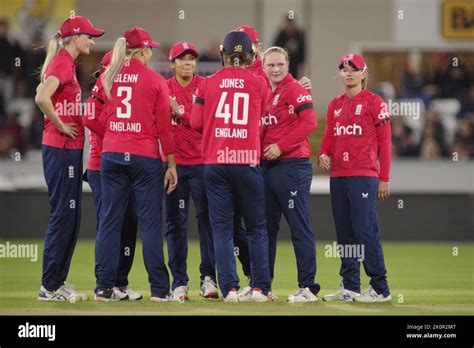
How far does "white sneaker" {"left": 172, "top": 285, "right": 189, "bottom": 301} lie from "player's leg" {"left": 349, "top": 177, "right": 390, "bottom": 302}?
5.28 ft

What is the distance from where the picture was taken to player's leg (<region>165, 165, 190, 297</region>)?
10.8 metres

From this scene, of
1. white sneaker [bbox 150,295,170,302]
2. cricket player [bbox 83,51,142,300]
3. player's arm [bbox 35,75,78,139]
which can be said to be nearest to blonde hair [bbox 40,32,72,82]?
player's arm [bbox 35,75,78,139]

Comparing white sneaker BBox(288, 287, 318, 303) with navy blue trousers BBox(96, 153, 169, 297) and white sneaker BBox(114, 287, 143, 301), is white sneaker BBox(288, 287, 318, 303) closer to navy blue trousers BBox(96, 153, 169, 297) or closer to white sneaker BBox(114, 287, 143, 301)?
navy blue trousers BBox(96, 153, 169, 297)

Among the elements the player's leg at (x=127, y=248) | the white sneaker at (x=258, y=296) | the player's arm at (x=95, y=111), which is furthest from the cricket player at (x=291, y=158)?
the player's arm at (x=95, y=111)

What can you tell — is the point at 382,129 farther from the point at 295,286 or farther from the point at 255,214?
the point at 295,286

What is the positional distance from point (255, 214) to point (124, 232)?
137cm

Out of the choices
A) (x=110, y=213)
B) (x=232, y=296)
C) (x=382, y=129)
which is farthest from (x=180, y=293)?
(x=382, y=129)

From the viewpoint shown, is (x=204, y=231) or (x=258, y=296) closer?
(x=258, y=296)

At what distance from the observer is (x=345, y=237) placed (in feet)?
34.8

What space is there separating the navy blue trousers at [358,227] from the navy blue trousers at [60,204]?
2.43 m

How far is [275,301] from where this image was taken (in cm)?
1039

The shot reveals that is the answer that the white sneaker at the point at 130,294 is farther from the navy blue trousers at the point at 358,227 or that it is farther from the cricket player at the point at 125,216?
the navy blue trousers at the point at 358,227

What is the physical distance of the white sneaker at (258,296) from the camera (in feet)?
33.7
